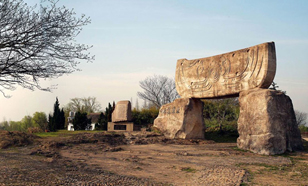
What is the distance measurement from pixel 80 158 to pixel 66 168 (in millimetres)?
1487

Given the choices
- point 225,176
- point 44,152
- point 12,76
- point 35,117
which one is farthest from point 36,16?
point 35,117

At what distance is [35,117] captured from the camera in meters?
29.4

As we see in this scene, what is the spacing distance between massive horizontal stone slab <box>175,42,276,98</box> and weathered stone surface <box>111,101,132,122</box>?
207 inches

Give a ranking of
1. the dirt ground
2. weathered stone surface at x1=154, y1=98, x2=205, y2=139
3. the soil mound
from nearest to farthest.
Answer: the dirt ground, the soil mound, weathered stone surface at x1=154, y1=98, x2=205, y2=139

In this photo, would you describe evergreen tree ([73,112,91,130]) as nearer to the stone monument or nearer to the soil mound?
the soil mound

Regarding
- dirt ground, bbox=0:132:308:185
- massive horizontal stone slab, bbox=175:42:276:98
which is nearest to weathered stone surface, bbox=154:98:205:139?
massive horizontal stone slab, bbox=175:42:276:98

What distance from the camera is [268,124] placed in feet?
29.0

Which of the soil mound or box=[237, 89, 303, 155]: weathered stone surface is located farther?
the soil mound

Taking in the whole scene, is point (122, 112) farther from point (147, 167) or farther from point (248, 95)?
point (147, 167)

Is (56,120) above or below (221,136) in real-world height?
above

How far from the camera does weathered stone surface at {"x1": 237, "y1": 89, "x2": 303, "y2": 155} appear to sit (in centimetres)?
882

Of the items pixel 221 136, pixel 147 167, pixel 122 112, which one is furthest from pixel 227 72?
pixel 122 112

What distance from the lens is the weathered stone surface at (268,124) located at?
882 centimetres

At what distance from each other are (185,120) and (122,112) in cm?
600
